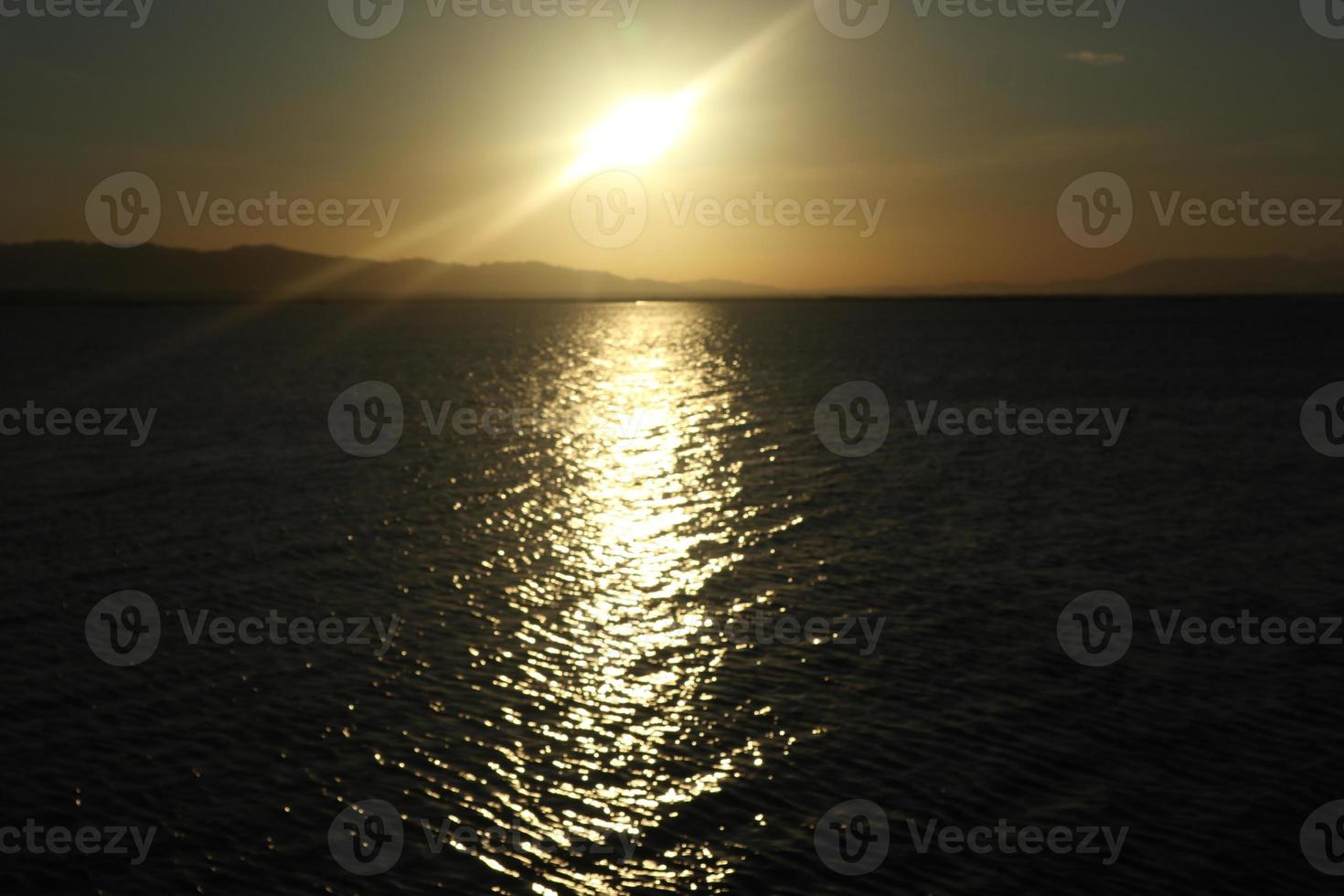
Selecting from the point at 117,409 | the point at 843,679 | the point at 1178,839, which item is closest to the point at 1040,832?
the point at 1178,839

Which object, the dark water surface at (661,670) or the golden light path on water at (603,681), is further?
the golden light path on water at (603,681)

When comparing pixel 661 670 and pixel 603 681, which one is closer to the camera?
pixel 603 681

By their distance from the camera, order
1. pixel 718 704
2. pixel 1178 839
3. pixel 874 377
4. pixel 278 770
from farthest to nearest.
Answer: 1. pixel 874 377
2. pixel 718 704
3. pixel 278 770
4. pixel 1178 839

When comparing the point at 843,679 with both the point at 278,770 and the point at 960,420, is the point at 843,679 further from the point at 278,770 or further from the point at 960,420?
the point at 960,420

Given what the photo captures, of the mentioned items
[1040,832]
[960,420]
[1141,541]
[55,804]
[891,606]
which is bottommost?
[55,804]

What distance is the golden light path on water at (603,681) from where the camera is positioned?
72.8 ft

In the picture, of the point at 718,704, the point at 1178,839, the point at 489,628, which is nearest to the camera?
the point at 1178,839

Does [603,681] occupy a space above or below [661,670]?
below

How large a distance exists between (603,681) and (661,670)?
6.39 feet

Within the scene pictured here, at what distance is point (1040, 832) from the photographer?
22578 mm

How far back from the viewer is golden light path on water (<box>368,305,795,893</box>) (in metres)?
22.2

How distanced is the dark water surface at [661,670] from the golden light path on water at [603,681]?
0.43 feet

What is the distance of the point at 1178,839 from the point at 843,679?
10.3 m

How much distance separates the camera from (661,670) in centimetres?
3166
